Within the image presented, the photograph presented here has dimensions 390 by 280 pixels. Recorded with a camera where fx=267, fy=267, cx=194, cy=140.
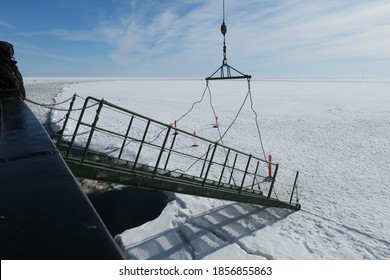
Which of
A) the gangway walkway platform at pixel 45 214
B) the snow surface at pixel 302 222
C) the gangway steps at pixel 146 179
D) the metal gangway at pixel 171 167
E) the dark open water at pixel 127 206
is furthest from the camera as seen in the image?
the dark open water at pixel 127 206

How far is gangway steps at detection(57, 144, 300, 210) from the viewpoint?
4359 mm

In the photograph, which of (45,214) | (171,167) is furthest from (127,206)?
(45,214)

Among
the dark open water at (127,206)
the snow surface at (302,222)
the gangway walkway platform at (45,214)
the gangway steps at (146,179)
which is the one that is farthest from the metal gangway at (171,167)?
the gangway walkway platform at (45,214)

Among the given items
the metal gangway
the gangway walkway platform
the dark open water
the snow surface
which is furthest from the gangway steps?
the dark open water

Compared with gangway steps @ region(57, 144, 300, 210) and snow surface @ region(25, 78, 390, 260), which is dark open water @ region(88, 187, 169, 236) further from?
gangway steps @ region(57, 144, 300, 210)

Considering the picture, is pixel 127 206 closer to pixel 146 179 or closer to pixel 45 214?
pixel 146 179

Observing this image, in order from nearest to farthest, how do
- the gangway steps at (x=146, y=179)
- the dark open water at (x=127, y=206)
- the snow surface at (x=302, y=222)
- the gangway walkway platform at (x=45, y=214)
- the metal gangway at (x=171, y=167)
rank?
the gangway walkway platform at (x=45, y=214) < the gangway steps at (x=146, y=179) < the metal gangway at (x=171, y=167) < the snow surface at (x=302, y=222) < the dark open water at (x=127, y=206)

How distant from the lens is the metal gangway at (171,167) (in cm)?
455

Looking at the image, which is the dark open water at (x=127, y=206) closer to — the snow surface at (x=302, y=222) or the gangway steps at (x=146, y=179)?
the snow surface at (x=302, y=222)

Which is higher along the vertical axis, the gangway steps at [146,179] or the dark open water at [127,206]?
the gangway steps at [146,179]

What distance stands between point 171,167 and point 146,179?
556 centimetres

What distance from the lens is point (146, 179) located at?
4.94 metres

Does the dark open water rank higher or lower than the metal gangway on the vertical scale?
lower

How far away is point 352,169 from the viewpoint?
10133 mm
